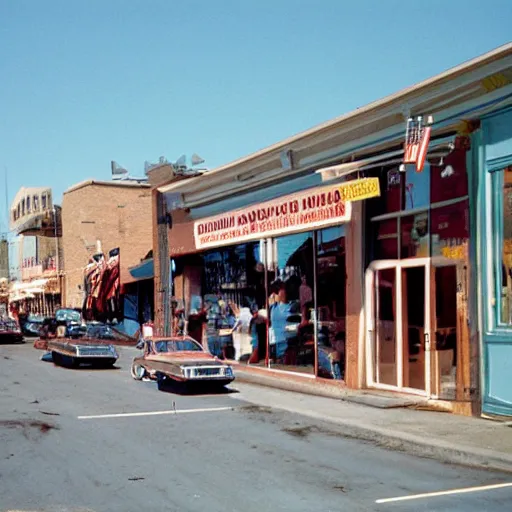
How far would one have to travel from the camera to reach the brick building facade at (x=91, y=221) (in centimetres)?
4394

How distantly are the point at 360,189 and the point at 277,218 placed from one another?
4.10m

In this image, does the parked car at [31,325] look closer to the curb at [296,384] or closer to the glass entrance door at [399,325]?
the curb at [296,384]

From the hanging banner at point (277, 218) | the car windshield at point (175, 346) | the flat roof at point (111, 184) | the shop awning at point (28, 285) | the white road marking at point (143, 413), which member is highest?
the flat roof at point (111, 184)

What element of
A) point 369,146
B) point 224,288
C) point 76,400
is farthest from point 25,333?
point 369,146

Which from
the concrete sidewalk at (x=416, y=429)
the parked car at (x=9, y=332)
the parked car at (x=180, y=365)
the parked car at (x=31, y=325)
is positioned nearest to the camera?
the concrete sidewalk at (x=416, y=429)

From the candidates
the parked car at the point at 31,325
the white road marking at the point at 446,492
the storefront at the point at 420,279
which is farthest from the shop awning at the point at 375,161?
the parked car at the point at 31,325

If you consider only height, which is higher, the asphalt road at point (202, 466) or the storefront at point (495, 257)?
the storefront at point (495, 257)

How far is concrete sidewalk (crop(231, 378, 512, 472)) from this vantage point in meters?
9.93

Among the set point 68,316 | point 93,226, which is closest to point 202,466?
point 68,316

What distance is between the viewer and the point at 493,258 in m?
12.5

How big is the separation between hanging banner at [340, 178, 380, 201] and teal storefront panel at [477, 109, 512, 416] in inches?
105

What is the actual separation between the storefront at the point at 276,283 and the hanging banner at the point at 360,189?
1.82ft

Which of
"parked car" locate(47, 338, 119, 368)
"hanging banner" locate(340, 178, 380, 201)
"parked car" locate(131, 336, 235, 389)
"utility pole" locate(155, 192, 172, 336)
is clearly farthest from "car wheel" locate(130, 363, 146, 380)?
"utility pole" locate(155, 192, 172, 336)

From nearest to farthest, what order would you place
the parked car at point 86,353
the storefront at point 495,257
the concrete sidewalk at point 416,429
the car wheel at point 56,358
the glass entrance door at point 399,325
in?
the concrete sidewalk at point 416,429 < the storefront at point 495,257 < the glass entrance door at point 399,325 < the parked car at point 86,353 < the car wheel at point 56,358
